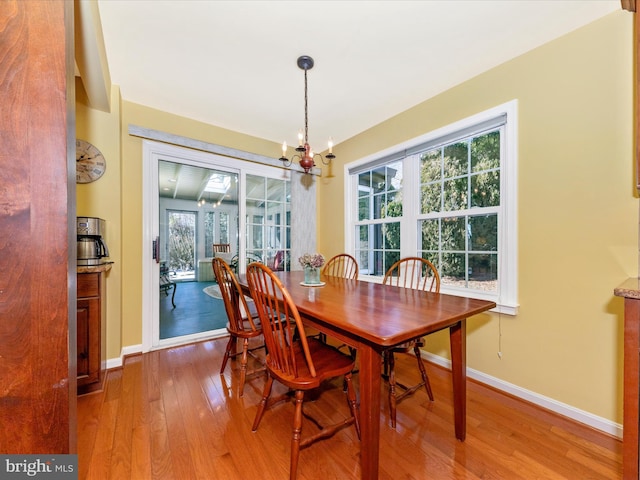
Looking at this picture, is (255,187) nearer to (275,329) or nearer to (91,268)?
(91,268)

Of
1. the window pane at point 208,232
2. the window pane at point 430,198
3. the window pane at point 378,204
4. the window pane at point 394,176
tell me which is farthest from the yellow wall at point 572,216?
the window pane at point 208,232

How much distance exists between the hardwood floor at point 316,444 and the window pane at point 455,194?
1.45m

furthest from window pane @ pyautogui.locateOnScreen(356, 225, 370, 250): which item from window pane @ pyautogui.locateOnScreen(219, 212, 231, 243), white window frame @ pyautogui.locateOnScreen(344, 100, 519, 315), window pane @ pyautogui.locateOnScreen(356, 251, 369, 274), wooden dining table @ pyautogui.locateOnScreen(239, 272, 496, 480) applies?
window pane @ pyautogui.locateOnScreen(219, 212, 231, 243)

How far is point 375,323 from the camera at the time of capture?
3.47ft

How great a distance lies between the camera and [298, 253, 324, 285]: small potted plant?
6.46 ft

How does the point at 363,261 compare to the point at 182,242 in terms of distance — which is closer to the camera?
the point at 363,261

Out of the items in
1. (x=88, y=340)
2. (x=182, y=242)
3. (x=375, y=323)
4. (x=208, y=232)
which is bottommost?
(x=88, y=340)

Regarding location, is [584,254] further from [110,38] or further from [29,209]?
[110,38]

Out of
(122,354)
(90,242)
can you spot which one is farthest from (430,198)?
(122,354)

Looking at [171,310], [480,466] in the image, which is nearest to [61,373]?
[480,466]

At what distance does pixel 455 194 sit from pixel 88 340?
3.10 m

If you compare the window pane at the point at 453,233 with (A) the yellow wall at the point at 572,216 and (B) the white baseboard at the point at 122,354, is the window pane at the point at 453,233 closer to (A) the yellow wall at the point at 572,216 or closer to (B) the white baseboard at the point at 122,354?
(A) the yellow wall at the point at 572,216

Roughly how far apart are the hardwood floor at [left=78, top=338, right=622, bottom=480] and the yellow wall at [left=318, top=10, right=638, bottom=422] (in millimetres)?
297

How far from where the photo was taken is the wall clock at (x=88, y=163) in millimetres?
2191
